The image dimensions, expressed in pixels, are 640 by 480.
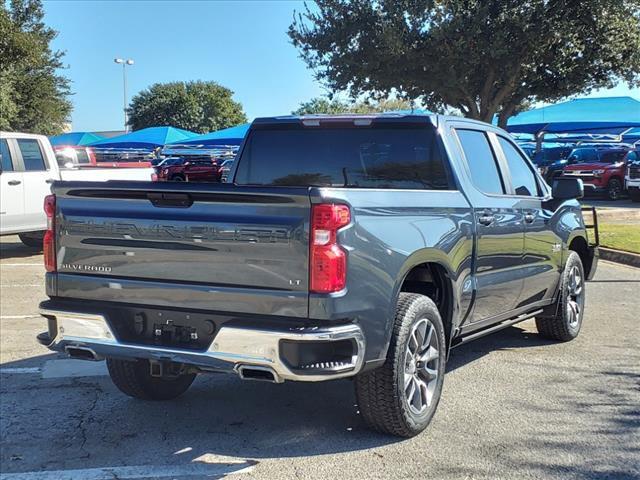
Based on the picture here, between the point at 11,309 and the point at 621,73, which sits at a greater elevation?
the point at 621,73

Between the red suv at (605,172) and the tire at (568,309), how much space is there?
752 inches

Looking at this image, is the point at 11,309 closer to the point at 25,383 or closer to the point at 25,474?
the point at 25,383

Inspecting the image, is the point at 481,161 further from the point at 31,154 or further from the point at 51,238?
the point at 31,154

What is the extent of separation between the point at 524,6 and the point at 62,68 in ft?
58.7

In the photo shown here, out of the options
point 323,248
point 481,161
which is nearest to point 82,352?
point 323,248

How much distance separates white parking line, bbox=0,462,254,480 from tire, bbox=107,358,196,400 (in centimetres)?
95

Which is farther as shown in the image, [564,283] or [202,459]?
[564,283]

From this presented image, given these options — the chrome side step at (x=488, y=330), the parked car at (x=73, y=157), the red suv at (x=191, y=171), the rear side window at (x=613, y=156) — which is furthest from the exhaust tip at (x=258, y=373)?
the red suv at (x=191, y=171)

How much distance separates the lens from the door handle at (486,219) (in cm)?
494

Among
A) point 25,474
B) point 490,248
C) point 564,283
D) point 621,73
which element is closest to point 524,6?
Result: point 621,73

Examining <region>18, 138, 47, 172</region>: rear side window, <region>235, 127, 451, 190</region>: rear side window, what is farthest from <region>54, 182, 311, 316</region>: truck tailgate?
<region>18, 138, 47, 172</region>: rear side window

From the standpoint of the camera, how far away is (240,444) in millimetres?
4238

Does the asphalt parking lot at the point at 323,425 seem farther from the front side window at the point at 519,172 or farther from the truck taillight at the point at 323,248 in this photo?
the front side window at the point at 519,172

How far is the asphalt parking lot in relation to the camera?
390 centimetres
